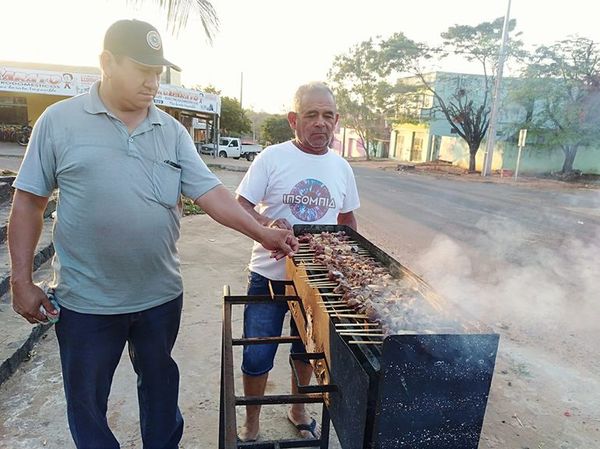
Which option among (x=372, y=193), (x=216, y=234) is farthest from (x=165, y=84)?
(x=216, y=234)

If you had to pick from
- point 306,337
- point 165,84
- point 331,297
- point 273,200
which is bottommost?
point 306,337

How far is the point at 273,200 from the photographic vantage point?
2695 millimetres

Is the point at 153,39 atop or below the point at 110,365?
atop

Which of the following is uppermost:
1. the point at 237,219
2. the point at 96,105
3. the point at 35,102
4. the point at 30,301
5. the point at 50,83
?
the point at 50,83

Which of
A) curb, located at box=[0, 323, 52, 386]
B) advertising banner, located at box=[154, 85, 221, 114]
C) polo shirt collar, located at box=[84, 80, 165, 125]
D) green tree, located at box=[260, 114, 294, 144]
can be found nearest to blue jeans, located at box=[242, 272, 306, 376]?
polo shirt collar, located at box=[84, 80, 165, 125]

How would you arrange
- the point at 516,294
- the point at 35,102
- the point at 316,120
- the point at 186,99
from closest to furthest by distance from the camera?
1. the point at 316,120
2. the point at 516,294
3. the point at 186,99
4. the point at 35,102

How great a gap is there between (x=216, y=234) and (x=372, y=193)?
29.2ft

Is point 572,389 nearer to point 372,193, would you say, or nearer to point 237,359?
point 237,359

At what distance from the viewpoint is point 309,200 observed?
2.71 meters

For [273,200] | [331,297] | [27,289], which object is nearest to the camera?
[27,289]

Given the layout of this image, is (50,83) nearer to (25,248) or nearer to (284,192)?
(284,192)

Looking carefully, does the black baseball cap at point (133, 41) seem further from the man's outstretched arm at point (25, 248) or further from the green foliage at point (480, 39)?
the green foliage at point (480, 39)

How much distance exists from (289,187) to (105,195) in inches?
42.0

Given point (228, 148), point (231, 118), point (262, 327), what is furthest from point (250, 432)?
point (231, 118)
